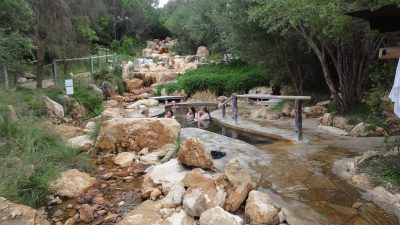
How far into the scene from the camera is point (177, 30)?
34500 millimetres

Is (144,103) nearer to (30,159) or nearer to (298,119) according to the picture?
(298,119)

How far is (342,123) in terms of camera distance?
9906mm

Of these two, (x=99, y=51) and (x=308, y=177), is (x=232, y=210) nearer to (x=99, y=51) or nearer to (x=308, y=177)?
(x=308, y=177)

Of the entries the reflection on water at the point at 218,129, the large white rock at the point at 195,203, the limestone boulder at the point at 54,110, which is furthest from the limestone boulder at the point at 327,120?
the limestone boulder at the point at 54,110

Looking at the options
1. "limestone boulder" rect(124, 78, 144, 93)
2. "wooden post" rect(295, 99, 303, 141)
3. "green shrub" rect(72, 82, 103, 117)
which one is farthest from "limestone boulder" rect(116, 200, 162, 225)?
"limestone boulder" rect(124, 78, 144, 93)

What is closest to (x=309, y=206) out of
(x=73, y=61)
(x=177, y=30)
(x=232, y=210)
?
(x=232, y=210)

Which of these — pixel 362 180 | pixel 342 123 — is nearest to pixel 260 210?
pixel 362 180

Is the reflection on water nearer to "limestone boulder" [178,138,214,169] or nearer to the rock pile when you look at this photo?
the rock pile

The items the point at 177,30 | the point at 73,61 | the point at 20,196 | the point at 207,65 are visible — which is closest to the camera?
the point at 20,196

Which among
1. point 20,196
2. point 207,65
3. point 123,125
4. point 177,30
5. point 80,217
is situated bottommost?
point 80,217

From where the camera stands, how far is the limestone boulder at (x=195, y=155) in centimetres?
651

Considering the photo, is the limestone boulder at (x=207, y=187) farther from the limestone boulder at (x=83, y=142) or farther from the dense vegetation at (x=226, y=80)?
the dense vegetation at (x=226, y=80)

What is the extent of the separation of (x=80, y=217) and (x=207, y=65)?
2137 centimetres

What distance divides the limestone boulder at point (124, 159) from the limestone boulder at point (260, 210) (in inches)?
152
